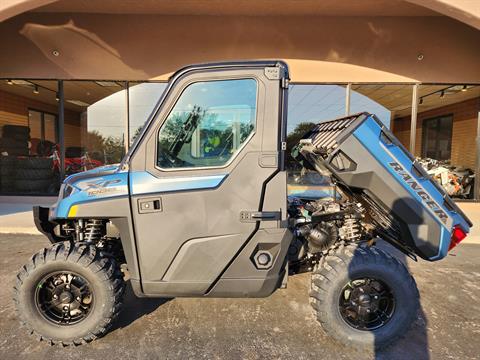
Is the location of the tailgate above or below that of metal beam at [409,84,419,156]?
below

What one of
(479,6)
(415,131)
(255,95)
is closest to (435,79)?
(415,131)

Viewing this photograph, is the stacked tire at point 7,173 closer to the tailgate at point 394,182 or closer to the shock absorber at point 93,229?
the shock absorber at point 93,229

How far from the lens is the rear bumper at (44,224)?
283 cm

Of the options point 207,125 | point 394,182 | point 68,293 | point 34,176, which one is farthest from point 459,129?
point 34,176

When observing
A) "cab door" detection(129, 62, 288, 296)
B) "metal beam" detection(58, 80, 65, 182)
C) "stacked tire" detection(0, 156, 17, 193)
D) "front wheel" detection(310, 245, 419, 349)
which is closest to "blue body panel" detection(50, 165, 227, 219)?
"cab door" detection(129, 62, 288, 296)

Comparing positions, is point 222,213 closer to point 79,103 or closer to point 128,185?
point 128,185

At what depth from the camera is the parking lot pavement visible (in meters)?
2.45

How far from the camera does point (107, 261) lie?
2543 mm

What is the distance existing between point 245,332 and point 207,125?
193cm

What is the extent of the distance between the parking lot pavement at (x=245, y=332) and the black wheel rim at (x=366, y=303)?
9.1 inches

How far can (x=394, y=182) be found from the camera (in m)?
2.38

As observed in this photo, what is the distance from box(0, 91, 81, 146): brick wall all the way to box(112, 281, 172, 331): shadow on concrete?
6.70m

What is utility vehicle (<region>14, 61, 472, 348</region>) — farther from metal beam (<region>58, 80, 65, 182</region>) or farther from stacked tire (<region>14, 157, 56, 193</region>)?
stacked tire (<region>14, 157, 56, 193</region>)

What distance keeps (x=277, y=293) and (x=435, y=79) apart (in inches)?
284
